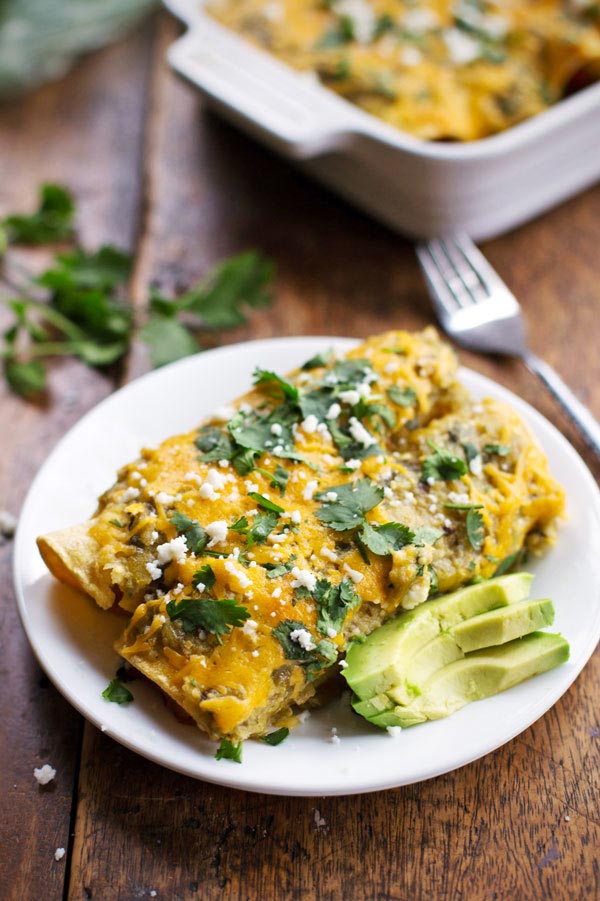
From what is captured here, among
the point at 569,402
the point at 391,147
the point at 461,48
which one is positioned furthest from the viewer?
the point at 461,48

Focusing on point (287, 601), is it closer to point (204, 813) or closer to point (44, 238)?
point (204, 813)

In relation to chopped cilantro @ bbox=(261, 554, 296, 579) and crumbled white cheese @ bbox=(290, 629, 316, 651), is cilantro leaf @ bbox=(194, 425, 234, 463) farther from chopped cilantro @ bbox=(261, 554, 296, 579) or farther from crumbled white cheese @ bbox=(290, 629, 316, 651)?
crumbled white cheese @ bbox=(290, 629, 316, 651)

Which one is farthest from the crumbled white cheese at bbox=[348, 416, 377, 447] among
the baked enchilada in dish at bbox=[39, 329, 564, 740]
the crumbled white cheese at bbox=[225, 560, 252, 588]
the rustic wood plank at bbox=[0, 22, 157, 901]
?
the rustic wood plank at bbox=[0, 22, 157, 901]

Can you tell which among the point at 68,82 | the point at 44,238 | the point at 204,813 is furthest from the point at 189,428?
the point at 68,82

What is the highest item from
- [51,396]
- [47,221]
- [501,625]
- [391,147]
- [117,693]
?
[391,147]

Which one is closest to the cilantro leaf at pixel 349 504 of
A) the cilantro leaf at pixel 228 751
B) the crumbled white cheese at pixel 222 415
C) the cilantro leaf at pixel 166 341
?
the crumbled white cheese at pixel 222 415

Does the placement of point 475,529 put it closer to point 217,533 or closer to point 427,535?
point 427,535

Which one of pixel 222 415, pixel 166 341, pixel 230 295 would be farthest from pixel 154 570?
pixel 230 295
